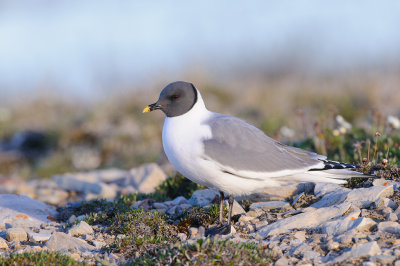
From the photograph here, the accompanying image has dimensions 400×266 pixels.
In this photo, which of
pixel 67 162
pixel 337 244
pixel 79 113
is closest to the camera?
pixel 337 244

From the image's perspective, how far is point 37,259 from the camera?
148 inches

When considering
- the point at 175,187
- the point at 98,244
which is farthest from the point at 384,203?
the point at 175,187

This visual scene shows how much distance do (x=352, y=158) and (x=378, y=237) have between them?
260 cm

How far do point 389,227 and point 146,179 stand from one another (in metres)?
3.66

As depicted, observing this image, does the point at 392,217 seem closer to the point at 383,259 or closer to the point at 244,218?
the point at 383,259

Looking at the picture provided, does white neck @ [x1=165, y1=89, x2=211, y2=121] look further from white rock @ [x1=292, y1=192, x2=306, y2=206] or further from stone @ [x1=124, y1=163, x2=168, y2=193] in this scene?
stone @ [x1=124, y1=163, x2=168, y2=193]

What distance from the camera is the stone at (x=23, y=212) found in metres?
5.13

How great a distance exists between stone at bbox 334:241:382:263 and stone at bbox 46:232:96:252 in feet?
6.92

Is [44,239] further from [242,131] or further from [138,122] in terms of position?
[138,122]

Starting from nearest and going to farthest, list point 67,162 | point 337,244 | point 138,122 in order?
point 337,244 → point 67,162 → point 138,122

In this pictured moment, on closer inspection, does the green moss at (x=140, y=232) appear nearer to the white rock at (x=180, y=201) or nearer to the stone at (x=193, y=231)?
the stone at (x=193, y=231)

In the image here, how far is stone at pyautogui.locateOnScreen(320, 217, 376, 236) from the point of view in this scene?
4.05 m

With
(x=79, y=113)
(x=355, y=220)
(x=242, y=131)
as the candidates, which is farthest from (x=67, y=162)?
(x=355, y=220)

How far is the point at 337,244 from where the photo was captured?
3842mm
